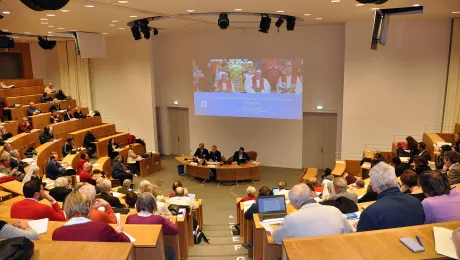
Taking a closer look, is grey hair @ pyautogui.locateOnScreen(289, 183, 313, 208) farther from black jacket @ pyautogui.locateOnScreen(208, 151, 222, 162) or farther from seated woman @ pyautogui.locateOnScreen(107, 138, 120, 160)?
seated woman @ pyautogui.locateOnScreen(107, 138, 120, 160)

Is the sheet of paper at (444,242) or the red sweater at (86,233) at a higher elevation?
the sheet of paper at (444,242)

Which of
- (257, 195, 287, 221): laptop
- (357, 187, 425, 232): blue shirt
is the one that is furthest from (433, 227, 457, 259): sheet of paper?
(257, 195, 287, 221): laptop

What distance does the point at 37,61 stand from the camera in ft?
54.1

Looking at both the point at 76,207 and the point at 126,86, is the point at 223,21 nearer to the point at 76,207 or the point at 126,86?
the point at 76,207

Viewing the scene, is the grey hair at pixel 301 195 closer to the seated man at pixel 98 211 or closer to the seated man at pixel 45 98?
the seated man at pixel 98 211

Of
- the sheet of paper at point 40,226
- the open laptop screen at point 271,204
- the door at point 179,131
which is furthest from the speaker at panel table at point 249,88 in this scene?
the sheet of paper at point 40,226

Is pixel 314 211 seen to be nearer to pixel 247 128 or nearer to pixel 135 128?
pixel 247 128

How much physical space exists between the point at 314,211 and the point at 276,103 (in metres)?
9.47

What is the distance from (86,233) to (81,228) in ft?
0.20

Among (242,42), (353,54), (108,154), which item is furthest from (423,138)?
(108,154)

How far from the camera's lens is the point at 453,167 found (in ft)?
16.1

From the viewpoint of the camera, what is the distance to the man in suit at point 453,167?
15.5ft

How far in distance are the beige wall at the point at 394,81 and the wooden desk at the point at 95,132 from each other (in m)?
8.62

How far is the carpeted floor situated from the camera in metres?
6.05
